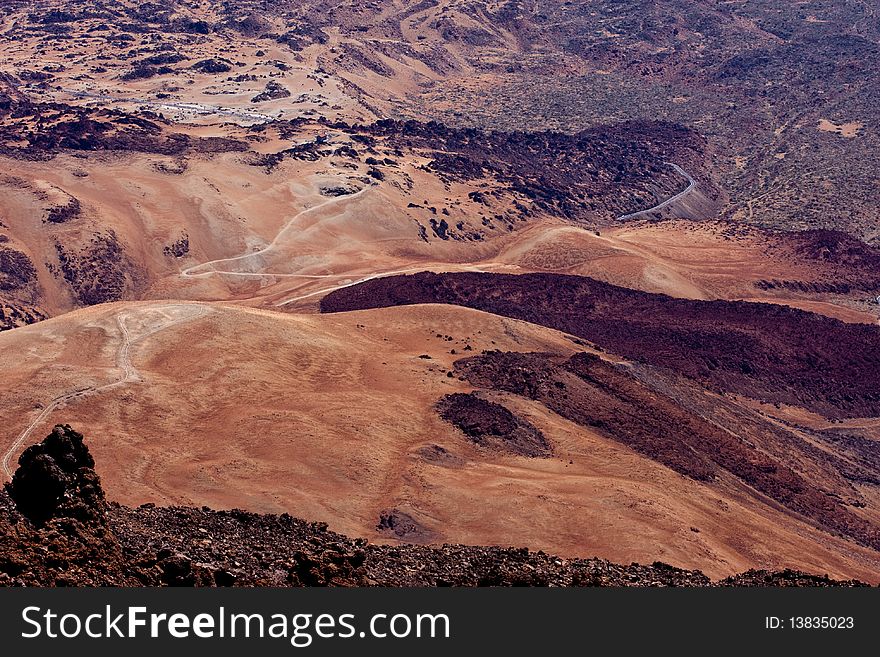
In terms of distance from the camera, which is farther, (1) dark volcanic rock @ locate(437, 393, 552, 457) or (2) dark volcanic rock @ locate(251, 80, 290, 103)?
(2) dark volcanic rock @ locate(251, 80, 290, 103)

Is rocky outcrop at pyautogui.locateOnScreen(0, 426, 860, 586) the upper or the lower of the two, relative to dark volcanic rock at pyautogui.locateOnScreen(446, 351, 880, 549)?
upper

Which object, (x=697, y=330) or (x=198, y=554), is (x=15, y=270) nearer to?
(x=697, y=330)

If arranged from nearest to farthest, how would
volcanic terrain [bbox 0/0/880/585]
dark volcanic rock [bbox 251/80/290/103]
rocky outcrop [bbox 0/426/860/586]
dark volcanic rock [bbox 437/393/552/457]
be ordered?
rocky outcrop [bbox 0/426/860/586], volcanic terrain [bbox 0/0/880/585], dark volcanic rock [bbox 437/393/552/457], dark volcanic rock [bbox 251/80/290/103]

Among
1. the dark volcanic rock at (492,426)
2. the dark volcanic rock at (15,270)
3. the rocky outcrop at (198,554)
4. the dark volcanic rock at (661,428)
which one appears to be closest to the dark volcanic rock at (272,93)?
the dark volcanic rock at (15,270)

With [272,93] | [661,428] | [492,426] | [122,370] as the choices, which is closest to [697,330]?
[661,428]

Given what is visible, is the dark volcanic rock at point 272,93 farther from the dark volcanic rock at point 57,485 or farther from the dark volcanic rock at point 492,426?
the dark volcanic rock at point 57,485

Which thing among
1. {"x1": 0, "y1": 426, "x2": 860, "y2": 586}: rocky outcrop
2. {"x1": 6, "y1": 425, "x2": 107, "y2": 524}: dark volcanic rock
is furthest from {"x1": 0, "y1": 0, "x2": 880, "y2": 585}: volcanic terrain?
{"x1": 6, "y1": 425, "x2": 107, "y2": 524}: dark volcanic rock

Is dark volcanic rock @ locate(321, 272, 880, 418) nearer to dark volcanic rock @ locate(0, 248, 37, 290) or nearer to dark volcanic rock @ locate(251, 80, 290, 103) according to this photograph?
dark volcanic rock @ locate(0, 248, 37, 290)
